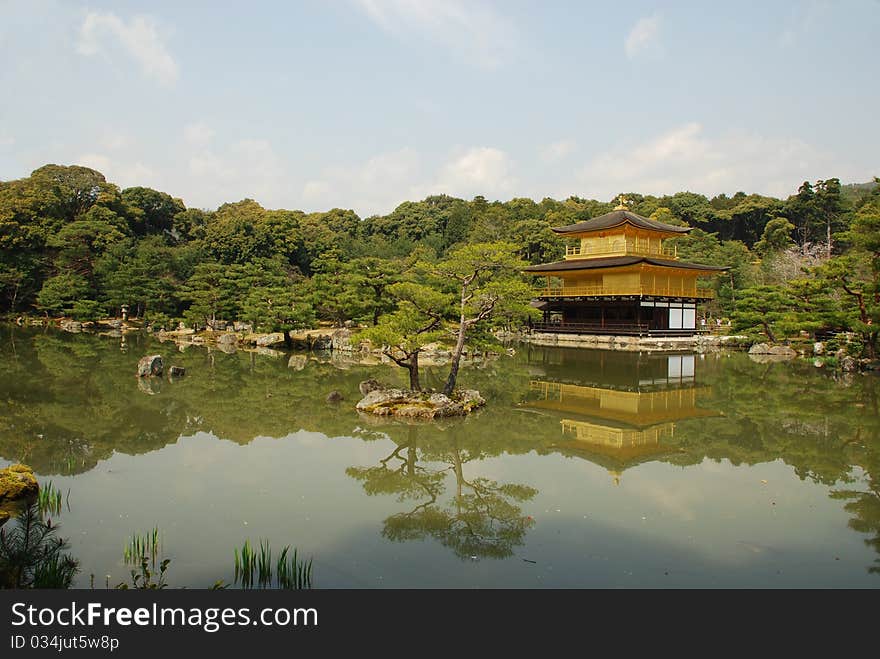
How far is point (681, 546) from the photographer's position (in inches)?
217

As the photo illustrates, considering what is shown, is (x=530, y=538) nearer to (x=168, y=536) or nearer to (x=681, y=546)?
(x=681, y=546)

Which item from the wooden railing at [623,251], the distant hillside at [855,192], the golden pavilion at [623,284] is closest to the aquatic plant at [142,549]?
the golden pavilion at [623,284]

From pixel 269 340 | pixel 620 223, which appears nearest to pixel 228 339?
pixel 269 340

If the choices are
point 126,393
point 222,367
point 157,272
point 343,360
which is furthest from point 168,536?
point 157,272

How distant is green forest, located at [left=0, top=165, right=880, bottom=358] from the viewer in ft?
60.7

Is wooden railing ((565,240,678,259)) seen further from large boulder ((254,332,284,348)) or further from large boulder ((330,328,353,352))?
large boulder ((254,332,284,348))

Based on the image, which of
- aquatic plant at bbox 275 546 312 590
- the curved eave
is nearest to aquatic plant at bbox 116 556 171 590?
aquatic plant at bbox 275 546 312 590

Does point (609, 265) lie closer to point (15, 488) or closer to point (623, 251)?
point (623, 251)

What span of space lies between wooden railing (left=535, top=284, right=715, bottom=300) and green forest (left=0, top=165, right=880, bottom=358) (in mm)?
2128

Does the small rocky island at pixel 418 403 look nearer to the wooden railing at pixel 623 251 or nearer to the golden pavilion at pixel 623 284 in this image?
the golden pavilion at pixel 623 284

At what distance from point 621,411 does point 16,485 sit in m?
10.7

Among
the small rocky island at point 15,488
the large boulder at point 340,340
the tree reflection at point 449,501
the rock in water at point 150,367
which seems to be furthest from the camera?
the large boulder at point 340,340

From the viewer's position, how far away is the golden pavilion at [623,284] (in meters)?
29.0

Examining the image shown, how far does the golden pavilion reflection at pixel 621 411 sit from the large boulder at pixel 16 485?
23.3ft
